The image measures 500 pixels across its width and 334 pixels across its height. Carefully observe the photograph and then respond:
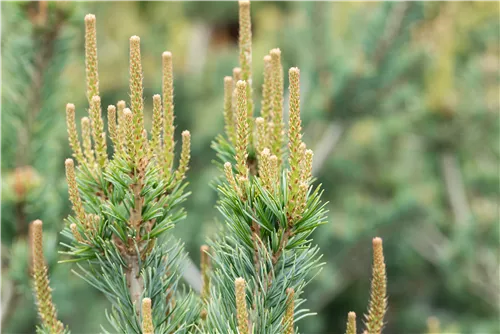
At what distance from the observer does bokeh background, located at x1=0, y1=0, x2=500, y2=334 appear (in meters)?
1.66

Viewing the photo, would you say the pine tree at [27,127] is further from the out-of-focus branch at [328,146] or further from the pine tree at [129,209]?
the out-of-focus branch at [328,146]

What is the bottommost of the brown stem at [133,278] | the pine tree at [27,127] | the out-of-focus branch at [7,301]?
the out-of-focus branch at [7,301]

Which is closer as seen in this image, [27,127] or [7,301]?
[7,301]

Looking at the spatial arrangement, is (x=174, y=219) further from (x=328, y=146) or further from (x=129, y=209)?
(x=328, y=146)

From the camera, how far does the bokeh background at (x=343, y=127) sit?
5.44 ft

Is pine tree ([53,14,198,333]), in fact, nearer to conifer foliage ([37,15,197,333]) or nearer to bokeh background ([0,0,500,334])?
conifer foliage ([37,15,197,333])

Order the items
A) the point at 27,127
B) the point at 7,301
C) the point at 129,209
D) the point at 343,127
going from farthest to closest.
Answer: the point at 343,127, the point at 27,127, the point at 7,301, the point at 129,209

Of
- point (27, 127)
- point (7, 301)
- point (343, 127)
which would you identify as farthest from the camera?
point (343, 127)

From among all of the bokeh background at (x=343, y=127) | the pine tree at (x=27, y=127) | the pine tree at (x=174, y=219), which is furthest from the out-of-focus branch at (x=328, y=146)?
the pine tree at (x=174, y=219)

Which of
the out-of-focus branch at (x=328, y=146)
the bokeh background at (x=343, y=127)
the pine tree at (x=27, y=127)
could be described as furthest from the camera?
Answer: the out-of-focus branch at (x=328, y=146)

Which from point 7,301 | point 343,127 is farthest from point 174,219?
point 343,127

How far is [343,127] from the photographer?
2.93 m

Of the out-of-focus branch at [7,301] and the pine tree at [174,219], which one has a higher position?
the pine tree at [174,219]

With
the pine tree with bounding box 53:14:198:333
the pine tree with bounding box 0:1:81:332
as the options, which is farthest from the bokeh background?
the pine tree with bounding box 53:14:198:333
